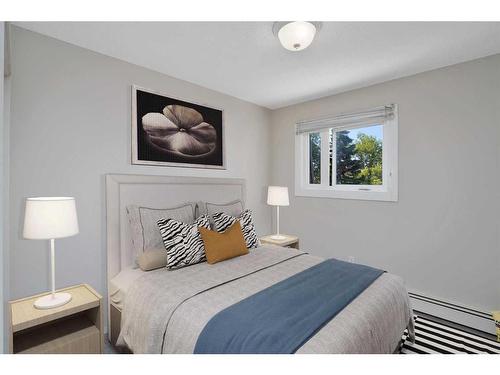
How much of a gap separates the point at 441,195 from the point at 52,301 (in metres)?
3.24

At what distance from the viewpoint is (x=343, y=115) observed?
Result: 125 inches

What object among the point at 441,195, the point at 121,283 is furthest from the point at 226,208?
the point at 441,195

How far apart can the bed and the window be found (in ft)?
4.12

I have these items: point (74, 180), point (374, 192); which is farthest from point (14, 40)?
point (374, 192)

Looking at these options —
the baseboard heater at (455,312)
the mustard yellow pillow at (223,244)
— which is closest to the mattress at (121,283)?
the mustard yellow pillow at (223,244)

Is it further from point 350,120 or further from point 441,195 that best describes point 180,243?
point 441,195

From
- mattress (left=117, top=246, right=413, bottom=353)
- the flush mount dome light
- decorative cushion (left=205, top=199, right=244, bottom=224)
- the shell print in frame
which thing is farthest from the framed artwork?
the flush mount dome light

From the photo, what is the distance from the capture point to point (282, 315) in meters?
1.34

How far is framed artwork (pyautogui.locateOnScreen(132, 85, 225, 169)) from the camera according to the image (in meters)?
2.43

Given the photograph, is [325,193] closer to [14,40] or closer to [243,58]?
[243,58]

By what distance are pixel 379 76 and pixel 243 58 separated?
1453 mm

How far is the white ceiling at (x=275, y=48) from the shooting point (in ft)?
6.09
